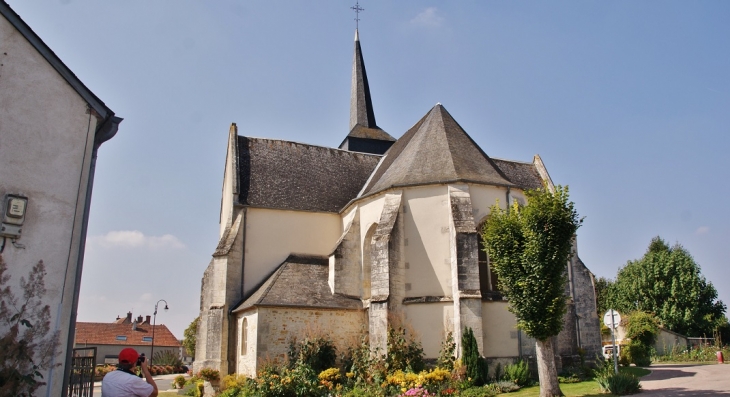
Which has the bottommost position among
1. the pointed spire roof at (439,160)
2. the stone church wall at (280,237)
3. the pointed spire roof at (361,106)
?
the stone church wall at (280,237)

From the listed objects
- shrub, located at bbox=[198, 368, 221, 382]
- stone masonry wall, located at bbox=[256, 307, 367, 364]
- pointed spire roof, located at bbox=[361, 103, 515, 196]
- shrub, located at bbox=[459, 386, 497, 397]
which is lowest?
shrub, located at bbox=[459, 386, 497, 397]

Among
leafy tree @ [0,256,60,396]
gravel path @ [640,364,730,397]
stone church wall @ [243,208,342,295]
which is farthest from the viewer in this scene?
stone church wall @ [243,208,342,295]

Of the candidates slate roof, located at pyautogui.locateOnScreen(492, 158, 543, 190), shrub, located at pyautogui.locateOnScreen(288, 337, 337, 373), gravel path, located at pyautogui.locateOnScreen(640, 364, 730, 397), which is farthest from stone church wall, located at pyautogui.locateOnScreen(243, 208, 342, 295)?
gravel path, located at pyautogui.locateOnScreen(640, 364, 730, 397)

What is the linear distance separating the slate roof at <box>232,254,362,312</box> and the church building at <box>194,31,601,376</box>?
0.06 meters

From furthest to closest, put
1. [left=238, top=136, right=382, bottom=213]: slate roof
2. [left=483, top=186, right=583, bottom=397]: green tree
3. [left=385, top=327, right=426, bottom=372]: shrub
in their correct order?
[left=238, top=136, right=382, bottom=213]: slate roof → [left=385, top=327, right=426, bottom=372]: shrub → [left=483, top=186, right=583, bottom=397]: green tree

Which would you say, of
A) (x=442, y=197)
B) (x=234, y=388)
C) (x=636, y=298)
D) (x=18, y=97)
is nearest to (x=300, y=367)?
(x=234, y=388)

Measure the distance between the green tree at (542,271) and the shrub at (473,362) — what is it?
2.22 meters

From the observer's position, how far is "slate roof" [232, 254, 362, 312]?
58.7 feet

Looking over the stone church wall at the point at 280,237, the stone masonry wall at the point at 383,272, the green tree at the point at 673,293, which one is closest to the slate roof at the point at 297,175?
the stone church wall at the point at 280,237

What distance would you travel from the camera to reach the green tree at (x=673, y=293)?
35.7 metres

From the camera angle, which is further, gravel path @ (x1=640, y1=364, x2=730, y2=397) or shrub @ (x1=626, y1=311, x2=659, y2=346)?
shrub @ (x1=626, y1=311, x2=659, y2=346)

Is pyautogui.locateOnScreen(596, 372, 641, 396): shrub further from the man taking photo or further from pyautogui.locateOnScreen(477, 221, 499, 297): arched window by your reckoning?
the man taking photo

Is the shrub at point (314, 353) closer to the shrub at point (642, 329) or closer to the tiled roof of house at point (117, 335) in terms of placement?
the shrub at point (642, 329)

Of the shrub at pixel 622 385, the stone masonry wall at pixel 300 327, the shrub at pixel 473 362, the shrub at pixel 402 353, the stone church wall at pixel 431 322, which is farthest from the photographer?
the stone masonry wall at pixel 300 327
